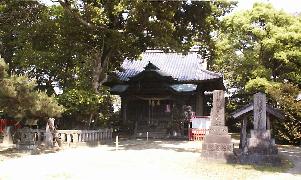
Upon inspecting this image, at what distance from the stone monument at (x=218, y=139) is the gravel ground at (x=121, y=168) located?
0.64 m

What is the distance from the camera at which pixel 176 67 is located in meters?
30.7

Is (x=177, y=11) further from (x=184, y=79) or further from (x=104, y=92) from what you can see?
(x=184, y=79)

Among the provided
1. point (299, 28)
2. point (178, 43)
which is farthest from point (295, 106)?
point (178, 43)

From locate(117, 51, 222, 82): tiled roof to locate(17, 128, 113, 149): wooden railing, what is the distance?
8223 millimetres

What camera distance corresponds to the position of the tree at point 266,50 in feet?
78.9

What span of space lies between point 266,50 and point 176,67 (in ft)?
24.0

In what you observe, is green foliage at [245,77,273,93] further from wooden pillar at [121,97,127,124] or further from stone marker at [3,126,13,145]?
stone marker at [3,126,13,145]

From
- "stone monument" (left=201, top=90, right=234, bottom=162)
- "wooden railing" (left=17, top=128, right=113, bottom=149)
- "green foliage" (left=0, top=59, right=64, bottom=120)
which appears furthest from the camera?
"wooden railing" (left=17, top=128, right=113, bottom=149)

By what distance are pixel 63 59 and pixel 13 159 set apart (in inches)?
359

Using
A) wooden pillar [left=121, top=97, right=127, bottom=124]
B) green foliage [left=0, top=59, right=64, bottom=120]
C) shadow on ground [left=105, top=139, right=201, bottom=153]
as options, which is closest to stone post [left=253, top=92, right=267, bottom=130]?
shadow on ground [left=105, top=139, right=201, bottom=153]

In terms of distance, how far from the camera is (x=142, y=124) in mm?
28906

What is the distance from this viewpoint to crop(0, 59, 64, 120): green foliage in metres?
13.4

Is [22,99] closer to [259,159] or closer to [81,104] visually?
[81,104]

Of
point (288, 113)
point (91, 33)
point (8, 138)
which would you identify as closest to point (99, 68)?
point (91, 33)
